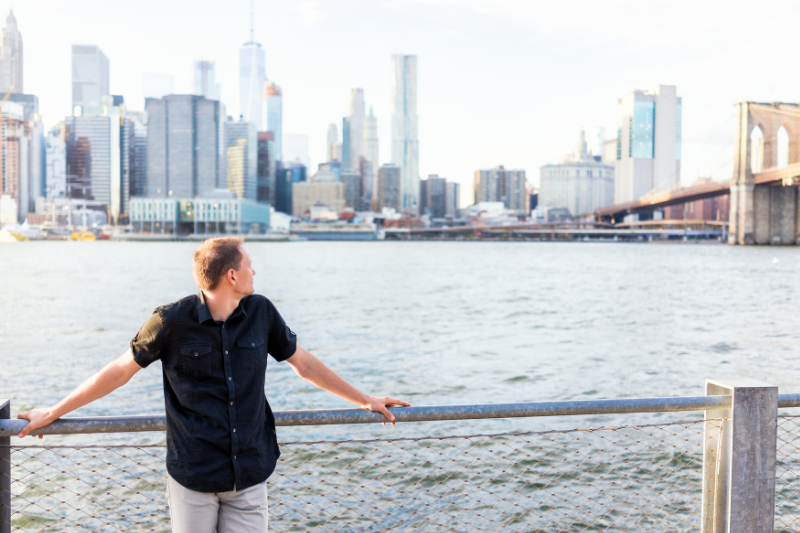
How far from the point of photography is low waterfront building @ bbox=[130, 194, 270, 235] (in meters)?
136

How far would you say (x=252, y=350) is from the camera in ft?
7.19

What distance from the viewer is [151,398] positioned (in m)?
10.4

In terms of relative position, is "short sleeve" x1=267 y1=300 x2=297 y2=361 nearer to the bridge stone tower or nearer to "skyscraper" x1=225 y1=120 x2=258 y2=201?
the bridge stone tower

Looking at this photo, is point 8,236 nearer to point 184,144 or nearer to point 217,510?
point 184,144

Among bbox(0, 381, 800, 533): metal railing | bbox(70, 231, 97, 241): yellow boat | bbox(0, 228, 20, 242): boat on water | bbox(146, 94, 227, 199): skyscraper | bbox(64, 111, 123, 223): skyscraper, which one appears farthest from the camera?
bbox(64, 111, 123, 223): skyscraper

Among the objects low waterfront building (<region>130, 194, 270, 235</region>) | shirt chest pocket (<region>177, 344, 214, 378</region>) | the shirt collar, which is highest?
low waterfront building (<region>130, 194, 270, 235</region>)

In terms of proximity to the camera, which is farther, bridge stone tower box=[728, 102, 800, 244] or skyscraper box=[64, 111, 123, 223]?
skyscraper box=[64, 111, 123, 223]

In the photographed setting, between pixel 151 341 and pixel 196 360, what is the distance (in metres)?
0.15

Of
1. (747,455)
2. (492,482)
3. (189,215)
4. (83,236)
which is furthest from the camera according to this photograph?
(83,236)

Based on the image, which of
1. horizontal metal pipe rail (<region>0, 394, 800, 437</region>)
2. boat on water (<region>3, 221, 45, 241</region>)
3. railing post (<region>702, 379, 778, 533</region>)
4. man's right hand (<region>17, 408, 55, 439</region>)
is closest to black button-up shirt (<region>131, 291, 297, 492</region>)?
horizontal metal pipe rail (<region>0, 394, 800, 437</region>)

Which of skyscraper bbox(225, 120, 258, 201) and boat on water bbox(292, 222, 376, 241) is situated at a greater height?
skyscraper bbox(225, 120, 258, 201)

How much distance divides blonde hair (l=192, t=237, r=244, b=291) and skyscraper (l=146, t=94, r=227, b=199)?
184 meters

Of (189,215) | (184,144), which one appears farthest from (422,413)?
(184,144)

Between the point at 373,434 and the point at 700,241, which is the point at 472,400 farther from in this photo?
the point at 700,241
